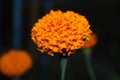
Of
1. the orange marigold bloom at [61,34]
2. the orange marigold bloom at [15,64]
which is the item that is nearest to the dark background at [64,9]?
the orange marigold bloom at [15,64]

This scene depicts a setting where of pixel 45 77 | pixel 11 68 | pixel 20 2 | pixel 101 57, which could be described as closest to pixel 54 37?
pixel 11 68

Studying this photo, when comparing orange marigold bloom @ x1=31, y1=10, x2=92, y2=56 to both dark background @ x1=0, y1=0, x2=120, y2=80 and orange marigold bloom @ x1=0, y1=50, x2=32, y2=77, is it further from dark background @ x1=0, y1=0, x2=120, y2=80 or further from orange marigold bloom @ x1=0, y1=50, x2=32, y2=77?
dark background @ x1=0, y1=0, x2=120, y2=80

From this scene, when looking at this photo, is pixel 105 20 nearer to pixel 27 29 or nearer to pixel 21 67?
pixel 27 29

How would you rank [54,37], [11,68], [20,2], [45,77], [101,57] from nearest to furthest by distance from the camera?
[54,37]
[11,68]
[45,77]
[101,57]
[20,2]

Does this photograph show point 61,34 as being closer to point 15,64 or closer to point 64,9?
point 15,64

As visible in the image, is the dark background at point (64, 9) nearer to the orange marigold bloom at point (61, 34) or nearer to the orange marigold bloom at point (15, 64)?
the orange marigold bloom at point (15, 64)
